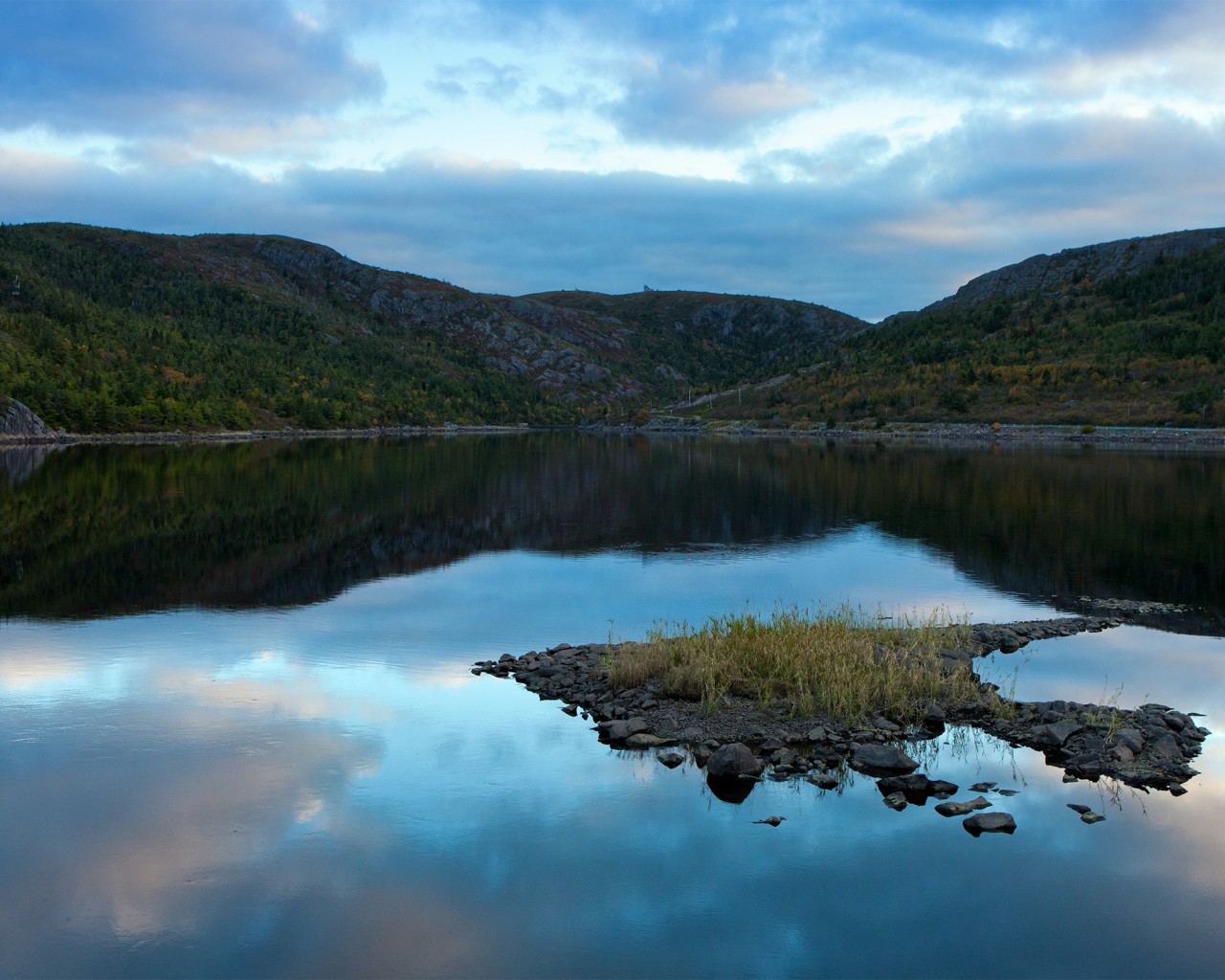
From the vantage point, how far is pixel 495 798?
1220 centimetres

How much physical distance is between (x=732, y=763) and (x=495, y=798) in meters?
3.23

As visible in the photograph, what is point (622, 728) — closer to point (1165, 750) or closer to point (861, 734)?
point (861, 734)

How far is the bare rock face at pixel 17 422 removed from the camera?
308 feet

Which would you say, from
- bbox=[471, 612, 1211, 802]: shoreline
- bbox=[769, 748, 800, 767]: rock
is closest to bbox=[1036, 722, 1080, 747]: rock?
bbox=[471, 612, 1211, 802]: shoreline

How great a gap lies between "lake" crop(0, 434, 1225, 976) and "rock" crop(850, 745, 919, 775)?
438mm

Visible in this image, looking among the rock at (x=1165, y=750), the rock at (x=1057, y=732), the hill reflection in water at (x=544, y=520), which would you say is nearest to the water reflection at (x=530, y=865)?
the rock at (x=1165, y=750)

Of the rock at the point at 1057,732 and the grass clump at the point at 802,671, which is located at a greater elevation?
the grass clump at the point at 802,671

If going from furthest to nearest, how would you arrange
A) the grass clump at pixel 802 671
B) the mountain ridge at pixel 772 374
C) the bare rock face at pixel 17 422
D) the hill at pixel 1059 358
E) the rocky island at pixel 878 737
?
the hill at pixel 1059 358
the mountain ridge at pixel 772 374
the bare rock face at pixel 17 422
the grass clump at pixel 802 671
the rocky island at pixel 878 737

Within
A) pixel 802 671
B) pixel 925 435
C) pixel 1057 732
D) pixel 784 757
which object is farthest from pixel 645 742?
pixel 925 435

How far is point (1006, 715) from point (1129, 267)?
195m

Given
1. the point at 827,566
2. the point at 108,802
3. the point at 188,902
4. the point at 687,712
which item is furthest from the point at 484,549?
the point at 188,902

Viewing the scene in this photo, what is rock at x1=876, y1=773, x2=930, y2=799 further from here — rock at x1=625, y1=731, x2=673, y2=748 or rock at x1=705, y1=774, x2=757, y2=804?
rock at x1=625, y1=731, x2=673, y2=748

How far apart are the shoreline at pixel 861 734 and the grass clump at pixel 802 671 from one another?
9.3 inches

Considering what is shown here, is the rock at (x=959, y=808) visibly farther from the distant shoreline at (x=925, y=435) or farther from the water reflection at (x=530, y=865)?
the distant shoreline at (x=925, y=435)
